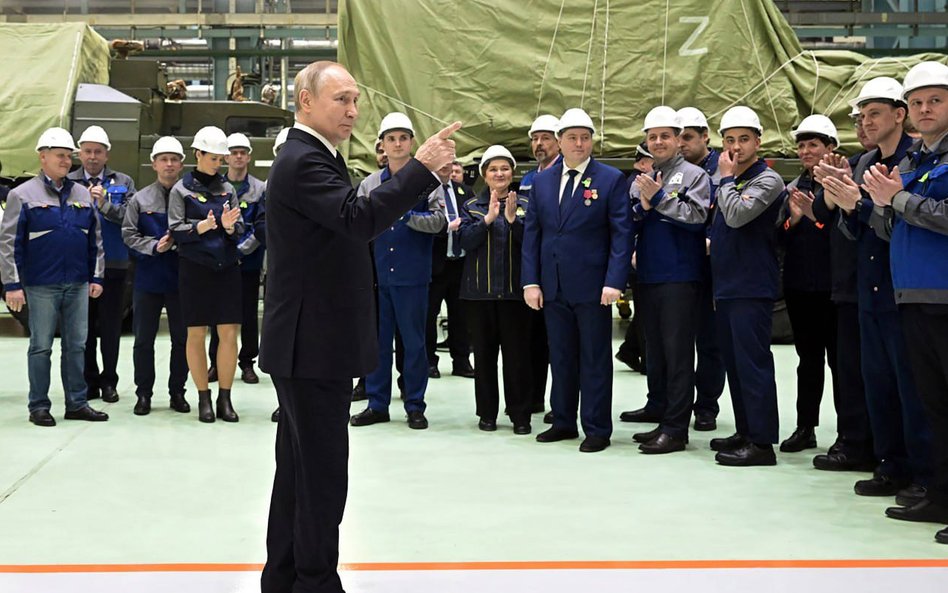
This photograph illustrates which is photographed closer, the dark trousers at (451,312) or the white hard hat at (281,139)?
the white hard hat at (281,139)

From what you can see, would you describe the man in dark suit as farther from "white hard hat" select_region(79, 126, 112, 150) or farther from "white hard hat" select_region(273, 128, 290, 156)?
"white hard hat" select_region(79, 126, 112, 150)

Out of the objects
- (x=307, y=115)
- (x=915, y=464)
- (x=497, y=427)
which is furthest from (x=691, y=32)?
(x=307, y=115)

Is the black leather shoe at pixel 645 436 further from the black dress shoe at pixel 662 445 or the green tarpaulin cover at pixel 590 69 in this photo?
the green tarpaulin cover at pixel 590 69

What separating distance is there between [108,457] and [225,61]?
12.2 m

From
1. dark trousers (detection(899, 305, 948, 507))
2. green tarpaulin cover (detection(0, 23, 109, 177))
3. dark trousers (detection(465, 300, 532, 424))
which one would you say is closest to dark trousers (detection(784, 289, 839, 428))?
dark trousers (detection(899, 305, 948, 507))

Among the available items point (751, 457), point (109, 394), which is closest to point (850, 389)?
point (751, 457)

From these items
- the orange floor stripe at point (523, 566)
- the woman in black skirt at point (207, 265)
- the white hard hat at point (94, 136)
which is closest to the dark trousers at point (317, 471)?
the orange floor stripe at point (523, 566)

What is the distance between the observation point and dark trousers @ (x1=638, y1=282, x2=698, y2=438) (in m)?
→ 5.57

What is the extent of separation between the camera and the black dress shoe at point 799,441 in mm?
5633

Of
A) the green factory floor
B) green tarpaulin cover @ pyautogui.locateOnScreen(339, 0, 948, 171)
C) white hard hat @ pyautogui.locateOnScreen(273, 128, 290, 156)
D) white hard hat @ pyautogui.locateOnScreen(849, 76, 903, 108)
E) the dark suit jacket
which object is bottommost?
the green factory floor

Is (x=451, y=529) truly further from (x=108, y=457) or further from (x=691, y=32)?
(x=691, y=32)

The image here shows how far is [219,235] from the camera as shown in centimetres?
636

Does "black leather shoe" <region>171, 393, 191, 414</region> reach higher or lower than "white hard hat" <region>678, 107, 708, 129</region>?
lower

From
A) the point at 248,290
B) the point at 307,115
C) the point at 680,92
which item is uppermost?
the point at 680,92
